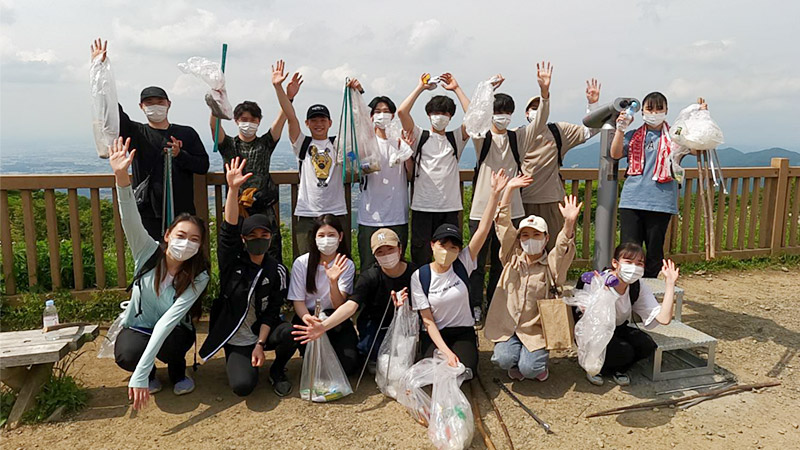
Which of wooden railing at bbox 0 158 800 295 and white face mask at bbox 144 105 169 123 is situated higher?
white face mask at bbox 144 105 169 123

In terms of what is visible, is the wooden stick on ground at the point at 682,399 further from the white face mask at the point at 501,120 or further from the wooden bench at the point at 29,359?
the wooden bench at the point at 29,359

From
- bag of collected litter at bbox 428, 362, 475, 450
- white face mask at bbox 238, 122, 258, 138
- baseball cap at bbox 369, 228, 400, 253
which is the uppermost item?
white face mask at bbox 238, 122, 258, 138

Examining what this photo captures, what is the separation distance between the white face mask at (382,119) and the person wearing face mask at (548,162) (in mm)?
1305

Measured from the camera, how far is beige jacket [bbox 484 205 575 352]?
3975 millimetres

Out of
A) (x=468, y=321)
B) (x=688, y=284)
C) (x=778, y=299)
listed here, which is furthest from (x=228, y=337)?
(x=778, y=299)

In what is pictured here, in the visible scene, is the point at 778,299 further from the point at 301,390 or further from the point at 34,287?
the point at 34,287

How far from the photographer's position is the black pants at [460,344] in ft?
12.6

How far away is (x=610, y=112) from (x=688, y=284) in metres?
3.43

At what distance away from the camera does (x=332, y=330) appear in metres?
4.12

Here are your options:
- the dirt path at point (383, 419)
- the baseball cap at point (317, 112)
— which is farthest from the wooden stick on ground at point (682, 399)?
the baseball cap at point (317, 112)

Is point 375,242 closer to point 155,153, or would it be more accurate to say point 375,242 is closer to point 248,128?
point 248,128

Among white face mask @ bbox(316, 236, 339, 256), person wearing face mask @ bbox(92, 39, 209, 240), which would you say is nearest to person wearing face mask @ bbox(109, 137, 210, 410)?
person wearing face mask @ bbox(92, 39, 209, 240)

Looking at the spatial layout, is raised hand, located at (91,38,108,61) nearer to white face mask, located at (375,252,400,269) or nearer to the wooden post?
white face mask, located at (375,252,400,269)

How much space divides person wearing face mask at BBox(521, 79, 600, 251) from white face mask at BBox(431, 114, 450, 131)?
0.81 metres
